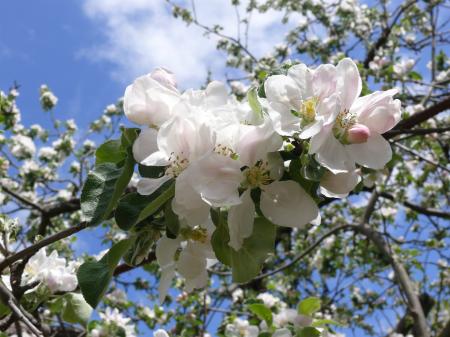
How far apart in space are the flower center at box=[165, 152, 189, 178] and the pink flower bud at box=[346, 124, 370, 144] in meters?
0.24

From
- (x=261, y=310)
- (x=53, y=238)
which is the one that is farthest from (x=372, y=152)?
(x=261, y=310)

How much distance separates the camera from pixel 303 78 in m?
0.82

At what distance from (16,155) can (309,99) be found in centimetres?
583

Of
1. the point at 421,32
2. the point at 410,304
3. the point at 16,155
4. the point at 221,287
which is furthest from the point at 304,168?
the point at 421,32

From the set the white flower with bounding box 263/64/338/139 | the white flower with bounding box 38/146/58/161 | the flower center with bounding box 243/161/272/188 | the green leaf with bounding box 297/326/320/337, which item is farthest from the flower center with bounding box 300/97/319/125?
the white flower with bounding box 38/146/58/161

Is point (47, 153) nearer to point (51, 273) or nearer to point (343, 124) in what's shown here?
point (51, 273)

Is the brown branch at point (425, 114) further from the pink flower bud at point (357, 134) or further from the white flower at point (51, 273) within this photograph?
the white flower at point (51, 273)

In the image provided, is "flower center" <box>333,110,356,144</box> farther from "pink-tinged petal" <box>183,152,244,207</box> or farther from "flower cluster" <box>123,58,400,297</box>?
"pink-tinged petal" <box>183,152,244,207</box>

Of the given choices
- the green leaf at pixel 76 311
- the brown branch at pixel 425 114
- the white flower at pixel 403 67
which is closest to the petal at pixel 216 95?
the green leaf at pixel 76 311

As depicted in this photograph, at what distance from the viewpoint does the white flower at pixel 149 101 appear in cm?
77

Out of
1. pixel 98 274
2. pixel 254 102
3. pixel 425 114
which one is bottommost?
pixel 98 274

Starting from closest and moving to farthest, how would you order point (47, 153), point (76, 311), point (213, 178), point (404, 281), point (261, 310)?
point (213, 178)
point (76, 311)
point (261, 310)
point (404, 281)
point (47, 153)

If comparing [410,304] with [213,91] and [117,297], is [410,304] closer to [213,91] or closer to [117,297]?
[213,91]

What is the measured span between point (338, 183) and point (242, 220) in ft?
0.50
